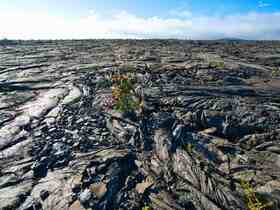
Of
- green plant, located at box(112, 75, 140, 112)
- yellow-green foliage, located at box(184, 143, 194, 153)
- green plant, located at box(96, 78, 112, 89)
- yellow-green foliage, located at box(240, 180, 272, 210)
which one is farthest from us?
green plant, located at box(96, 78, 112, 89)

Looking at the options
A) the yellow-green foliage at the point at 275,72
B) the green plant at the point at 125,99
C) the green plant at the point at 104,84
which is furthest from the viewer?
the yellow-green foliage at the point at 275,72

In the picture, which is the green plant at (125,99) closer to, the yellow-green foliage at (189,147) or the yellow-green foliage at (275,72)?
the yellow-green foliage at (189,147)

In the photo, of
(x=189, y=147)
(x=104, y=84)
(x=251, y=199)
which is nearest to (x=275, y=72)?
(x=104, y=84)

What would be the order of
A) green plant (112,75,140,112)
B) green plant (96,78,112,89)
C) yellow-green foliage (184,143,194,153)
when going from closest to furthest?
yellow-green foliage (184,143,194,153), green plant (112,75,140,112), green plant (96,78,112,89)

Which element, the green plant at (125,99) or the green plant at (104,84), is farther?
the green plant at (104,84)

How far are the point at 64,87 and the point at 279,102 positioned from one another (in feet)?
33.2

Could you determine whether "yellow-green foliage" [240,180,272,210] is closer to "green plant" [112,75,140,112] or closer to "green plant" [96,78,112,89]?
"green plant" [112,75,140,112]

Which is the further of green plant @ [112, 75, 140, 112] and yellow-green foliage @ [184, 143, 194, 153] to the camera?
green plant @ [112, 75, 140, 112]

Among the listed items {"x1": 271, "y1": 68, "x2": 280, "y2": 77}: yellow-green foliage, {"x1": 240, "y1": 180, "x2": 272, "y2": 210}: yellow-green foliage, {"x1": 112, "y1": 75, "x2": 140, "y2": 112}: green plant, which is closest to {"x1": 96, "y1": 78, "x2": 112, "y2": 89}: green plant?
{"x1": 112, "y1": 75, "x2": 140, "y2": 112}: green plant

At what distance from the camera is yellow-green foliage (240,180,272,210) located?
6762mm

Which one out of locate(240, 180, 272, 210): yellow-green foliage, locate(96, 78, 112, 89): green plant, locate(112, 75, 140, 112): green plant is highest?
locate(112, 75, 140, 112): green plant

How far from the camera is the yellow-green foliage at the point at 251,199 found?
6.76 m

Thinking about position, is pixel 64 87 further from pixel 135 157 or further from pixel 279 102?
pixel 279 102

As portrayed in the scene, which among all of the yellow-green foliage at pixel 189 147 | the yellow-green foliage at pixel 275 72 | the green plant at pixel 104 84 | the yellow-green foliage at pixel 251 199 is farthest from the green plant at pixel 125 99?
the yellow-green foliage at pixel 275 72
